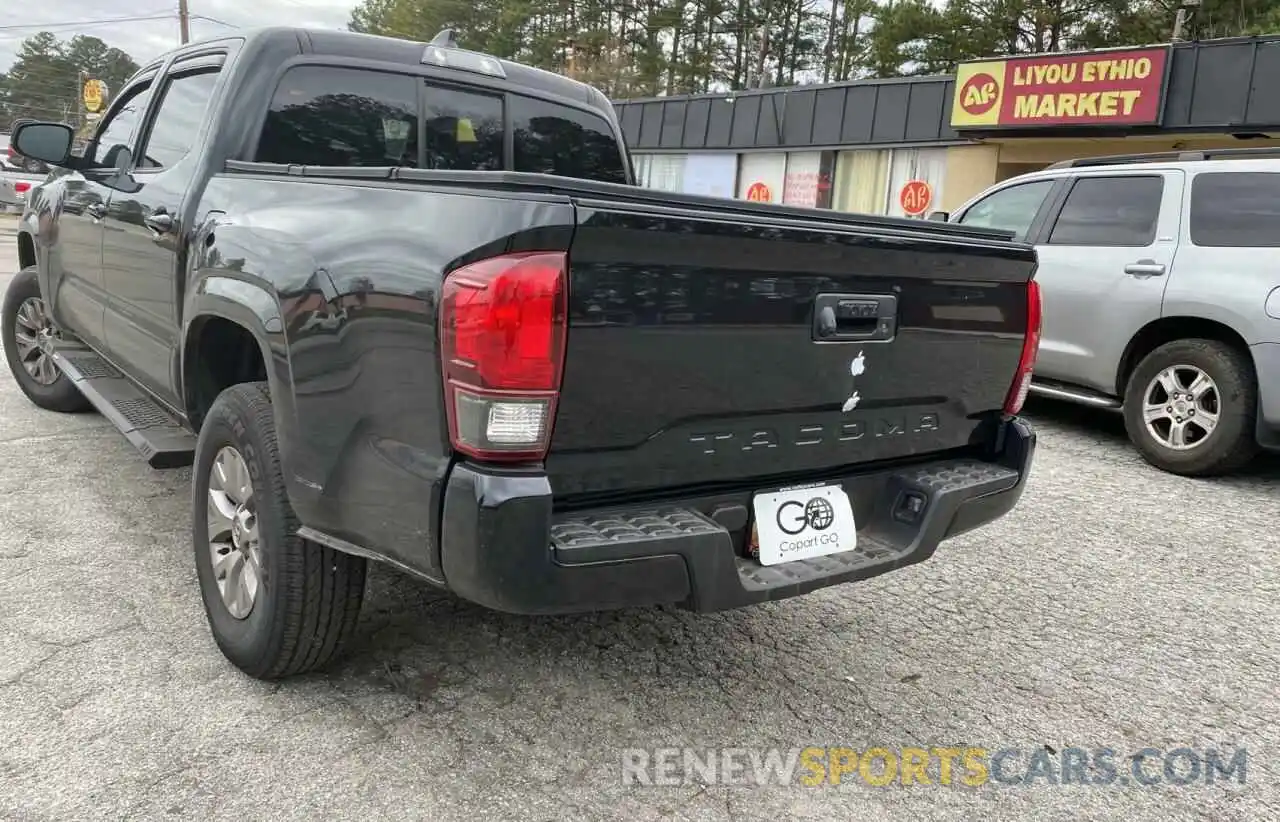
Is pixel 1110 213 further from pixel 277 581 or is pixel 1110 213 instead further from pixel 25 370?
pixel 25 370

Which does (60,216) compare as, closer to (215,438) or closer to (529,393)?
(215,438)

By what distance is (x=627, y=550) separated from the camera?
2.13m

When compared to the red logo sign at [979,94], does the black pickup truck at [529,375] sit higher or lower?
lower

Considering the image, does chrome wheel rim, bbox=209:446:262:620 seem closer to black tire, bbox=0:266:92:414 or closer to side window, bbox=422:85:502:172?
side window, bbox=422:85:502:172

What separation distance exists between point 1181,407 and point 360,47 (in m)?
4.90

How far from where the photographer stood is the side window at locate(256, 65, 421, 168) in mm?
3459

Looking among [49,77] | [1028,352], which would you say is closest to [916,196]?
[1028,352]

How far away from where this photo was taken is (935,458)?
3014 mm

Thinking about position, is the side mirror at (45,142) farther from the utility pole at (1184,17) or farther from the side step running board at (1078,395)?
the utility pole at (1184,17)

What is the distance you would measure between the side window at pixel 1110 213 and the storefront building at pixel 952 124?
18.1 feet

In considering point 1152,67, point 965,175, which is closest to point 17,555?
point 1152,67

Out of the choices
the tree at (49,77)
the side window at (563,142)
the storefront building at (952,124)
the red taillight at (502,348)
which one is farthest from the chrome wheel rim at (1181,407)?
the tree at (49,77)

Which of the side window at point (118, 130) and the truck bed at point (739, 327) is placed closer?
the truck bed at point (739, 327)

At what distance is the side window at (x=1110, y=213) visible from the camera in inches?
238
